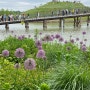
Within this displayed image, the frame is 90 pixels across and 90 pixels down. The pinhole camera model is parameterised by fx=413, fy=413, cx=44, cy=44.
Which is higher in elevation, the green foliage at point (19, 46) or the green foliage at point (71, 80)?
the green foliage at point (71, 80)

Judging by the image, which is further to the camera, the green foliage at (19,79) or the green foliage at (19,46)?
the green foliage at (19,46)

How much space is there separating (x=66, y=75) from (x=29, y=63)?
1068 mm

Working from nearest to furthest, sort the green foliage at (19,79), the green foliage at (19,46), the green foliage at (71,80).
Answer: the green foliage at (71,80)
the green foliage at (19,79)
the green foliage at (19,46)

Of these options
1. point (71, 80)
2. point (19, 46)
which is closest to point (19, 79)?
point (71, 80)

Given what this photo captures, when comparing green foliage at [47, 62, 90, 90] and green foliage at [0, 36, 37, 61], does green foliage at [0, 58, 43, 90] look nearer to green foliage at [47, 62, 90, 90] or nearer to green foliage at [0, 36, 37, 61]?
green foliage at [47, 62, 90, 90]

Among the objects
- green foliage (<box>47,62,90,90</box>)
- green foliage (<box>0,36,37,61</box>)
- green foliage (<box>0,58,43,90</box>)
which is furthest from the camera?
green foliage (<box>0,36,37,61</box>)

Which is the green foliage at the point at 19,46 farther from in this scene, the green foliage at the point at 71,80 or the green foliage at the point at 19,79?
the green foliage at the point at 71,80

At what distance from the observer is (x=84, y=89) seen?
750 cm

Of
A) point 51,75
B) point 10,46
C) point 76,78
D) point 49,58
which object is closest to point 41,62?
point 49,58

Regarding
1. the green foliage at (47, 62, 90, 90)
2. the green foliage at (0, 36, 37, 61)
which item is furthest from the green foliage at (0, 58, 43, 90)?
the green foliage at (0, 36, 37, 61)

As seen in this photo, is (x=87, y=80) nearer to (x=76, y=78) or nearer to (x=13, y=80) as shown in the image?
(x=76, y=78)

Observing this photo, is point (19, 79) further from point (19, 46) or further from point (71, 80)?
point (19, 46)

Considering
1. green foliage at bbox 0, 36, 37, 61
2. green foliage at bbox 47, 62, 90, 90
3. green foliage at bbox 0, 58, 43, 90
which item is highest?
green foliage at bbox 47, 62, 90, 90

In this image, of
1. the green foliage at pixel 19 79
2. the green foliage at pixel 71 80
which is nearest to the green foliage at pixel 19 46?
the green foliage at pixel 19 79
